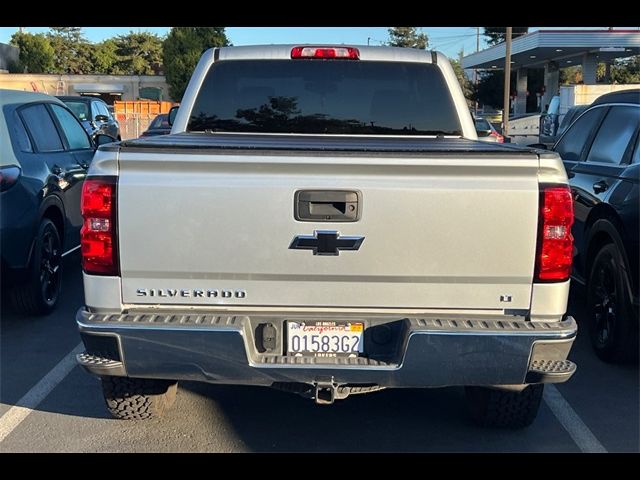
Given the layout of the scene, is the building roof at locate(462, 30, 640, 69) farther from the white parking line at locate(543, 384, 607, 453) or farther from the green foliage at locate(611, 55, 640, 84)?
the white parking line at locate(543, 384, 607, 453)

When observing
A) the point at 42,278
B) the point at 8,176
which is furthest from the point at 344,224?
the point at 42,278

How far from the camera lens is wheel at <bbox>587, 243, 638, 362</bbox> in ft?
16.2

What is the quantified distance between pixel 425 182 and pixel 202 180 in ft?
3.23

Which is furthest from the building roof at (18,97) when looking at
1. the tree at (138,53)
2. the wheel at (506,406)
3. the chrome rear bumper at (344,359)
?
the tree at (138,53)

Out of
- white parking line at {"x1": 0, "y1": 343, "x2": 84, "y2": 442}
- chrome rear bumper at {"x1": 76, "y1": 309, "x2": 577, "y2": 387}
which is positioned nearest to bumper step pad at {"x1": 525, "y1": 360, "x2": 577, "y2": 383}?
chrome rear bumper at {"x1": 76, "y1": 309, "x2": 577, "y2": 387}

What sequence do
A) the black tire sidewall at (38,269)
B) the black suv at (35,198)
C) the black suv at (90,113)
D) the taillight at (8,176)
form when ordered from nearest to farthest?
the taillight at (8,176)
the black suv at (35,198)
the black tire sidewall at (38,269)
the black suv at (90,113)

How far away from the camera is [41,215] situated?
603 cm

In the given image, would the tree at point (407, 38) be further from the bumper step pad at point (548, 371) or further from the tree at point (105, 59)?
the bumper step pad at point (548, 371)

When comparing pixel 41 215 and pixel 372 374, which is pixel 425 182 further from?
pixel 41 215

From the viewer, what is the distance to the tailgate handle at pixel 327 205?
3127 millimetres

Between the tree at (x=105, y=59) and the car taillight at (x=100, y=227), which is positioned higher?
the tree at (x=105, y=59)

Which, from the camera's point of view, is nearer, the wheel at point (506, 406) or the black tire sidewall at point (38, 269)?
the wheel at point (506, 406)

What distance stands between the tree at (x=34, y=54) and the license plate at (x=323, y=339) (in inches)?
2380

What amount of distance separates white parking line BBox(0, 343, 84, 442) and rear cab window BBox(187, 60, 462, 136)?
191 cm
